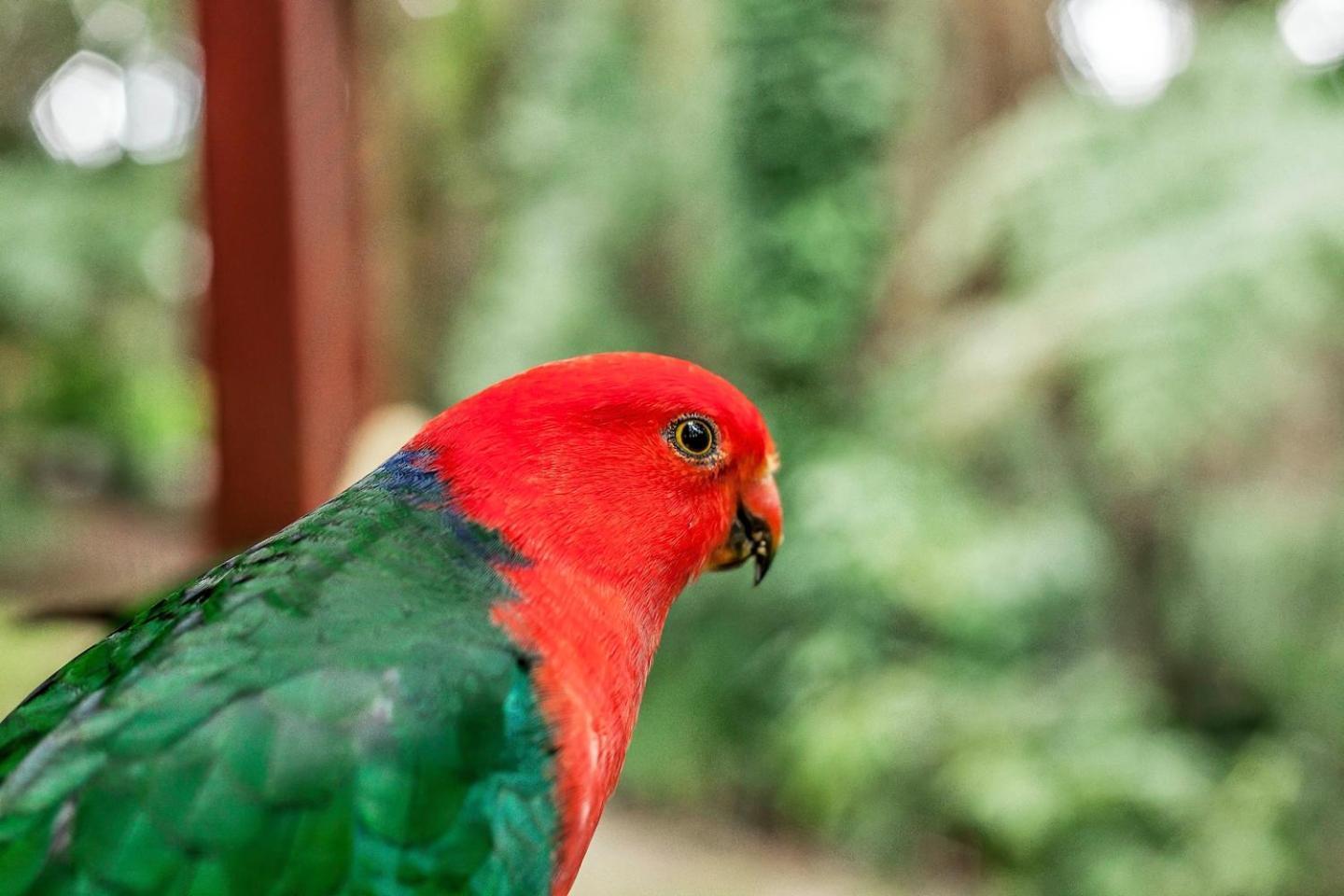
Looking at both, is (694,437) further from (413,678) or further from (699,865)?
(699,865)

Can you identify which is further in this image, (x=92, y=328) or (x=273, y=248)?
(x=92, y=328)

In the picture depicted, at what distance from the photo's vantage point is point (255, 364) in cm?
104

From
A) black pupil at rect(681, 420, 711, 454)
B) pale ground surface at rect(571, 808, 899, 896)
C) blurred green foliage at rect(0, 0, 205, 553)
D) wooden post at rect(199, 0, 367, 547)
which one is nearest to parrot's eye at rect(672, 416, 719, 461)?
black pupil at rect(681, 420, 711, 454)

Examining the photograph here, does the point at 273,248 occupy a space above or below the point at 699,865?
above

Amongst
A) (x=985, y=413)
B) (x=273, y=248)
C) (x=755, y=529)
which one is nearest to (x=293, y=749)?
(x=755, y=529)

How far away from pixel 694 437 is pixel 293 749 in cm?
27

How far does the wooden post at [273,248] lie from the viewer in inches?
38.1

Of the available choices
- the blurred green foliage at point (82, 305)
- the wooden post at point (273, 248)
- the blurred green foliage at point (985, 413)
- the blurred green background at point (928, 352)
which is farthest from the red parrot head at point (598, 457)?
the blurred green foliage at point (82, 305)

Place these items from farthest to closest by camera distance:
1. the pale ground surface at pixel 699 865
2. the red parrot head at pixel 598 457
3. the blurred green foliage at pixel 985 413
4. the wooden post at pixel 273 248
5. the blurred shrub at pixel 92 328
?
1. the blurred shrub at pixel 92 328
2. the pale ground surface at pixel 699 865
3. the blurred green foliage at pixel 985 413
4. the wooden post at pixel 273 248
5. the red parrot head at pixel 598 457

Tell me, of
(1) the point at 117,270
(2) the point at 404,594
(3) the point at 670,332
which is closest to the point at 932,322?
(3) the point at 670,332

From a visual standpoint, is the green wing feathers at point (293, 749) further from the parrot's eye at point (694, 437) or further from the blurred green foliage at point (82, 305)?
the blurred green foliage at point (82, 305)

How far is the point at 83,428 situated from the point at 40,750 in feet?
13.1

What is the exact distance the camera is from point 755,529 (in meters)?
0.67

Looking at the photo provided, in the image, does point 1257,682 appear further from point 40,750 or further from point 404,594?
point 40,750
